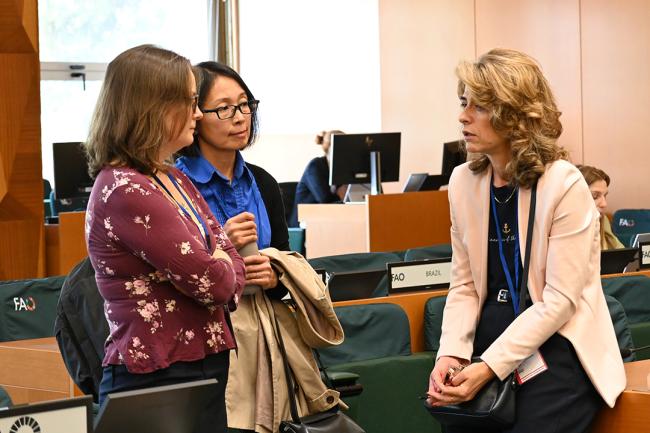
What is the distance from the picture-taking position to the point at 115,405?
1.73 m

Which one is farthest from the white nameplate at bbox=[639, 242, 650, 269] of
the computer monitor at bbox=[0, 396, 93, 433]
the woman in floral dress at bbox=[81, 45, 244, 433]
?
the computer monitor at bbox=[0, 396, 93, 433]

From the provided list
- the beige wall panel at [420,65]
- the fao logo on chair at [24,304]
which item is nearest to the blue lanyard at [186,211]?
the fao logo on chair at [24,304]

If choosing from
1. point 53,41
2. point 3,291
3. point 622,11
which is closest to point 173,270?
point 3,291

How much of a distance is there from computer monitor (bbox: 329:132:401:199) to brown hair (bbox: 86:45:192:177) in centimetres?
612

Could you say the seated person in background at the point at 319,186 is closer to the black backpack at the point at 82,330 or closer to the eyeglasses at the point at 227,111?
the eyeglasses at the point at 227,111

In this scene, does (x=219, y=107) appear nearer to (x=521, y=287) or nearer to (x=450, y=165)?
(x=521, y=287)

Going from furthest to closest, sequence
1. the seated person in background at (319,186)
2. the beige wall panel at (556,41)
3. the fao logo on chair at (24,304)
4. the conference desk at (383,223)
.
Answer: the beige wall panel at (556,41) < the seated person in background at (319,186) < the conference desk at (383,223) < the fao logo on chair at (24,304)

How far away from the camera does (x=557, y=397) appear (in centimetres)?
223

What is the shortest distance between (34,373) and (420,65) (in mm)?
7929

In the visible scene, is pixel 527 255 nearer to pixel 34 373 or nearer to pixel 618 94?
pixel 34 373

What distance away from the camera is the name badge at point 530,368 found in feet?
7.36

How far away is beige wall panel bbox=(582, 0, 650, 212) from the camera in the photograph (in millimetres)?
9102

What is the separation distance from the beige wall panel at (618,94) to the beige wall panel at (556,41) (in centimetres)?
12

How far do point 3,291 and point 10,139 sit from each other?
1744 mm
